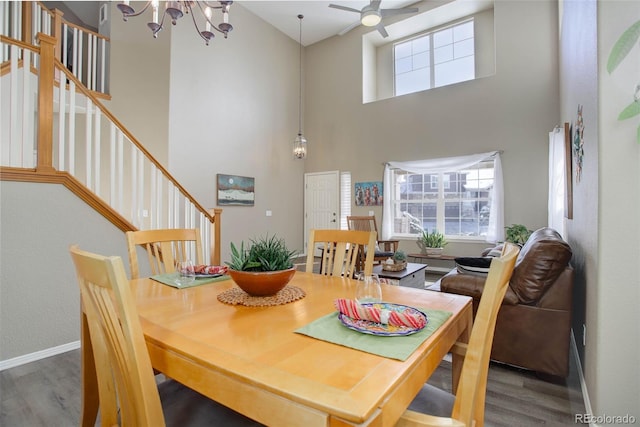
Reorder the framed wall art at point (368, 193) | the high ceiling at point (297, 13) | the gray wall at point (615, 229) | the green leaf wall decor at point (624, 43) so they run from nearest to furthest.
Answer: the green leaf wall decor at point (624, 43) → the gray wall at point (615, 229) → the high ceiling at point (297, 13) → the framed wall art at point (368, 193)

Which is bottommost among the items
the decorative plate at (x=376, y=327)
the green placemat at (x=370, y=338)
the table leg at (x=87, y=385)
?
the table leg at (x=87, y=385)

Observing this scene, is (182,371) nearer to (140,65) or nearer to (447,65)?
(140,65)

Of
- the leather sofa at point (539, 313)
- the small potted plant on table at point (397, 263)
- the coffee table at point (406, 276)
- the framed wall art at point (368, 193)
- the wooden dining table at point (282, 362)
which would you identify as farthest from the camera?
the framed wall art at point (368, 193)

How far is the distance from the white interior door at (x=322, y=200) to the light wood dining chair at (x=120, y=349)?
610 centimetres

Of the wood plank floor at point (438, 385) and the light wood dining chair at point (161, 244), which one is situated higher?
the light wood dining chair at point (161, 244)

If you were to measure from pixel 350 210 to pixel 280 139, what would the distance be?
2.20 metres

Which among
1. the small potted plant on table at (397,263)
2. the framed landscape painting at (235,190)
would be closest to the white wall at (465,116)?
the framed landscape painting at (235,190)

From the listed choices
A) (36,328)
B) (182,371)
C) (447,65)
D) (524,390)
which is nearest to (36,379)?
(36,328)

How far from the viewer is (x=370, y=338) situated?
0.89m

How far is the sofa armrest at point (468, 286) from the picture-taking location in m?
2.16

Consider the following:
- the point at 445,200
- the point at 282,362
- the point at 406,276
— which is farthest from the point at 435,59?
the point at 282,362

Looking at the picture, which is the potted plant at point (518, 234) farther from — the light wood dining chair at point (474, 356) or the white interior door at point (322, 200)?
the light wood dining chair at point (474, 356)

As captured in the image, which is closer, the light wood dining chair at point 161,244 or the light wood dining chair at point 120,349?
the light wood dining chair at point 120,349

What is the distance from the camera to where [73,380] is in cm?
204
